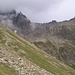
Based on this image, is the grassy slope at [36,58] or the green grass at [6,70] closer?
the green grass at [6,70]

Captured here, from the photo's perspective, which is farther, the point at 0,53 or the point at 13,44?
the point at 13,44

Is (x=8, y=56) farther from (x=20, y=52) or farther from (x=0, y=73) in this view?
(x=20, y=52)

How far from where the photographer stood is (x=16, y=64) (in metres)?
46.8

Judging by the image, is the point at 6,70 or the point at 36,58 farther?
the point at 36,58

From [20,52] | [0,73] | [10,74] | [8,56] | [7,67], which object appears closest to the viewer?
[0,73]

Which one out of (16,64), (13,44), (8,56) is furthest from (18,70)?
(13,44)

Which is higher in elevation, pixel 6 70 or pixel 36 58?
pixel 6 70

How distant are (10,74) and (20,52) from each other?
5161 centimetres

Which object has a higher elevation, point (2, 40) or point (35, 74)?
point (2, 40)

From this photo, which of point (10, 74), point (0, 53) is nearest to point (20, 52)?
point (0, 53)

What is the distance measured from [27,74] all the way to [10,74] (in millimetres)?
3613

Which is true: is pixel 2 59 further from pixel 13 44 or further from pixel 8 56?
pixel 13 44

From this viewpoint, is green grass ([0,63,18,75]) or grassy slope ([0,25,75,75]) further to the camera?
grassy slope ([0,25,75,75])

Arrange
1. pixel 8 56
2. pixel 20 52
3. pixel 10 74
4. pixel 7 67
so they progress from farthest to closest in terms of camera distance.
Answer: pixel 20 52, pixel 8 56, pixel 7 67, pixel 10 74
